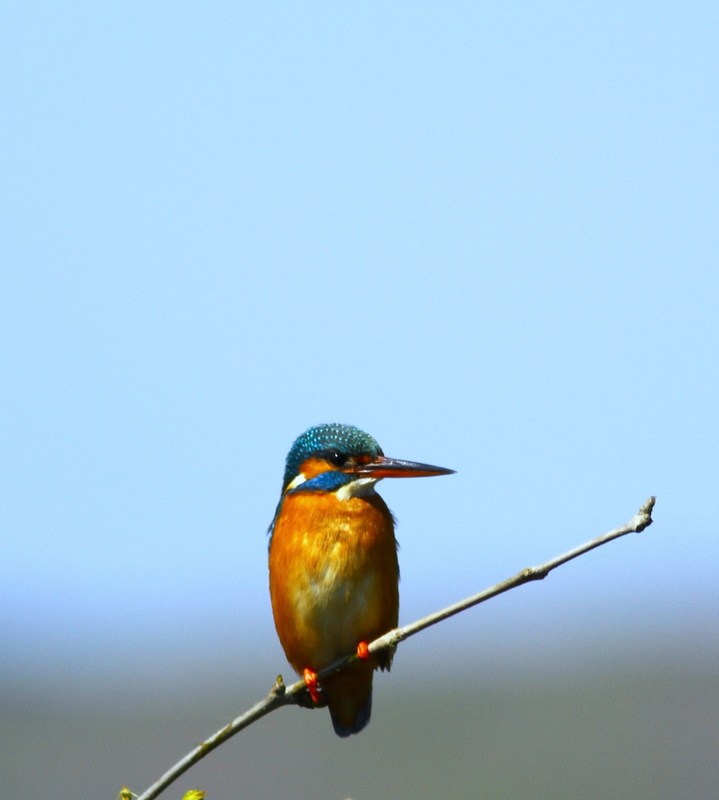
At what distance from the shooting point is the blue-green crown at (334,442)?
17.5 feet

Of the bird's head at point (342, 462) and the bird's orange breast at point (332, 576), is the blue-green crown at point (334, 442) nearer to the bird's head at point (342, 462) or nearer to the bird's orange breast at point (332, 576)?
the bird's head at point (342, 462)

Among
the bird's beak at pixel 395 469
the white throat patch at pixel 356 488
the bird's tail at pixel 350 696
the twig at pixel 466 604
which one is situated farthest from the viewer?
the bird's tail at pixel 350 696

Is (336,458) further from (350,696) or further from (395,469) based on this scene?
(350,696)

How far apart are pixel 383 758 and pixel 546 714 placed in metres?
2.26

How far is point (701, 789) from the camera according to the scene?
1139 cm

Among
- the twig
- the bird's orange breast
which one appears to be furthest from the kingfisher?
the twig

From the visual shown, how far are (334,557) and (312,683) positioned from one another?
21.2 inches

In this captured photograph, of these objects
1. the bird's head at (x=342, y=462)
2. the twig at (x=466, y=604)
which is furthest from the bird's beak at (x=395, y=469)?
the twig at (x=466, y=604)

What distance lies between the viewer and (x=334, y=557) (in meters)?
5.14

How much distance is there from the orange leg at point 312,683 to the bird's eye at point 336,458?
837 millimetres

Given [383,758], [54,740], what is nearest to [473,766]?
[383,758]

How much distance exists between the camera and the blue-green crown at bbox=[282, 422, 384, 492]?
534cm

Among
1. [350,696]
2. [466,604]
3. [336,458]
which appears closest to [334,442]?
Result: [336,458]

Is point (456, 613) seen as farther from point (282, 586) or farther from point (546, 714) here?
point (546, 714)
